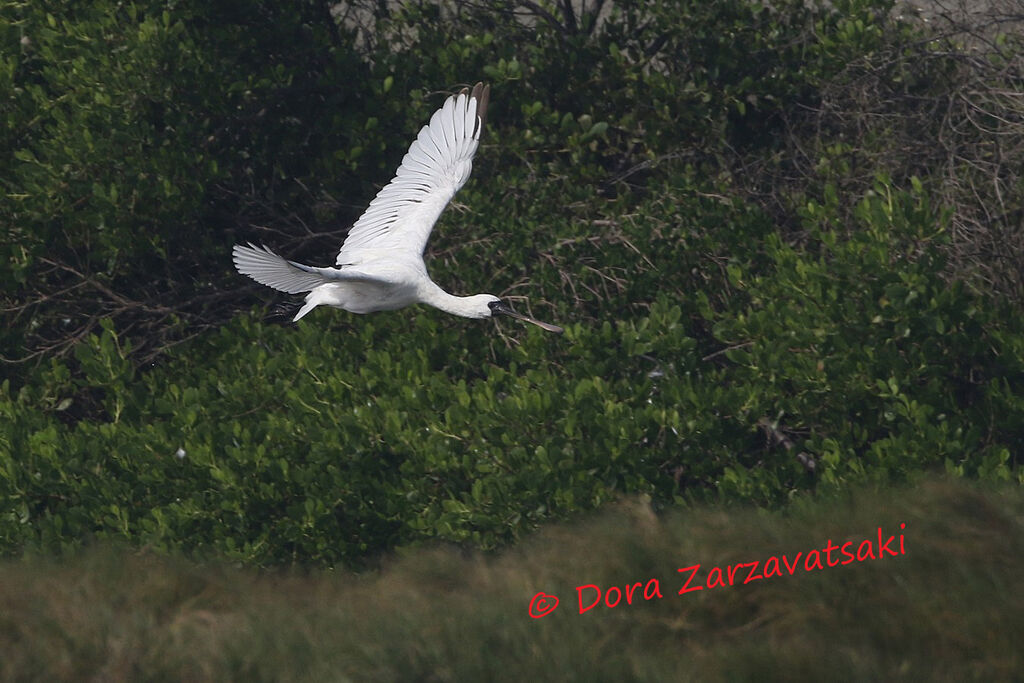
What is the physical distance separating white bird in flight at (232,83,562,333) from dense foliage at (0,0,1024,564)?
38cm

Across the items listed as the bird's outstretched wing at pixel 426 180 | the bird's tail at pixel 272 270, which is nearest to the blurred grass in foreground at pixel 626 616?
the bird's tail at pixel 272 270

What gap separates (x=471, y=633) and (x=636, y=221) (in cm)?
357

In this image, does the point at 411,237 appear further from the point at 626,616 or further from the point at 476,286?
the point at 626,616

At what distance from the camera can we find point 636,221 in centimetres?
745

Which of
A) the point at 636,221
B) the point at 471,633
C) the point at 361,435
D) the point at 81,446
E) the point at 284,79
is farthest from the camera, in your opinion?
the point at 284,79

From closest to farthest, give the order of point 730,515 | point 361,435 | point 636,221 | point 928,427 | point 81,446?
point 730,515
point 928,427
point 361,435
point 81,446
point 636,221

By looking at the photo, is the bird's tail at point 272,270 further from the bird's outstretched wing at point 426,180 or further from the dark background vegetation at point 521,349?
the bird's outstretched wing at point 426,180

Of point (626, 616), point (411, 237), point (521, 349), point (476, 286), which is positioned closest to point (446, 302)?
point (521, 349)

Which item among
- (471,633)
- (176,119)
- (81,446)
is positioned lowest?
(81,446)

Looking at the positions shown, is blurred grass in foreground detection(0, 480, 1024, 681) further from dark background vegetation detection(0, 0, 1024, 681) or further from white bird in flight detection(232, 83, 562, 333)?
white bird in flight detection(232, 83, 562, 333)

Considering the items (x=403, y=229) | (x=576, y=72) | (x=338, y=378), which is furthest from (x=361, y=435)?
(x=576, y=72)

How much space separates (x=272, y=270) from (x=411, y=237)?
1.15 metres

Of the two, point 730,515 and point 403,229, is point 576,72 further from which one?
point 730,515

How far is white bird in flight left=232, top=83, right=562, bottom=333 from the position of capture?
21.3 ft
